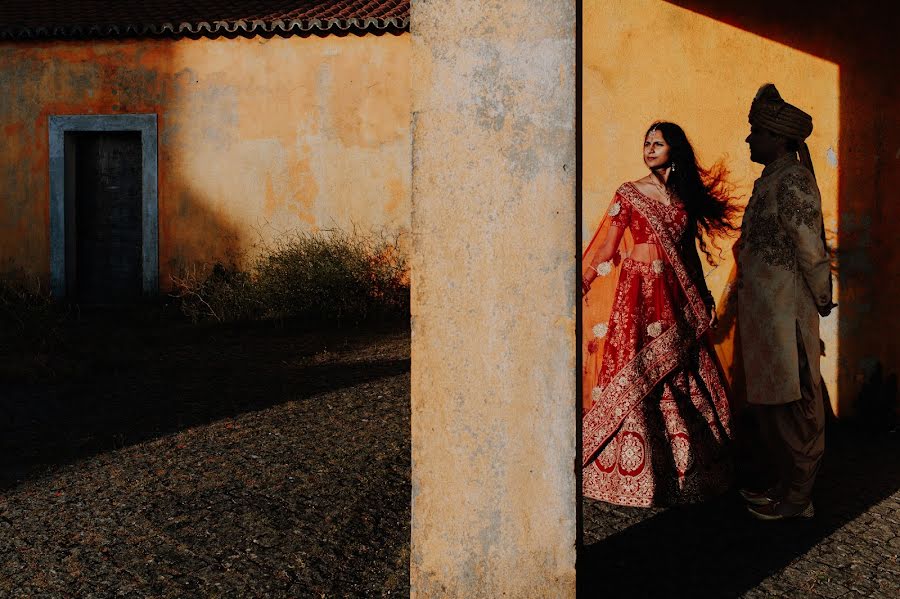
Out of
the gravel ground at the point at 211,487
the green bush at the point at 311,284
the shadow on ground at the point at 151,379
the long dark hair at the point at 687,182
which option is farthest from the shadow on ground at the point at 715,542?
the green bush at the point at 311,284

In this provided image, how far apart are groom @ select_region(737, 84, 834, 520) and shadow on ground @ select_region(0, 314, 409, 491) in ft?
10.9

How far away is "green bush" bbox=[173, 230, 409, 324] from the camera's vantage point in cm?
951

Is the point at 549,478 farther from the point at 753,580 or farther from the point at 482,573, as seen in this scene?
the point at 753,580

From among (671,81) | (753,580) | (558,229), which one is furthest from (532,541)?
(671,81)

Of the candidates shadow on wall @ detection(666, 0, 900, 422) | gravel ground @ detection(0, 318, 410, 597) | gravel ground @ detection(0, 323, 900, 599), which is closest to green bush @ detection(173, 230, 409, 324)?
gravel ground @ detection(0, 318, 410, 597)

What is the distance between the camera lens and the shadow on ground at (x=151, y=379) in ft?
16.9

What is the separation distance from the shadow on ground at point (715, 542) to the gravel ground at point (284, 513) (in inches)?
0.4

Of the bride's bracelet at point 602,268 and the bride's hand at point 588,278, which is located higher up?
the bride's bracelet at point 602,268

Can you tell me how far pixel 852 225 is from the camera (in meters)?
5.36

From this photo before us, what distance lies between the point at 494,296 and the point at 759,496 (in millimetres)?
2206

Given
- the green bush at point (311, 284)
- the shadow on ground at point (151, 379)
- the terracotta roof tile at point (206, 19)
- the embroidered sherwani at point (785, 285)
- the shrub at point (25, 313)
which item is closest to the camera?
the embroidered sherwani at point (785, 285)

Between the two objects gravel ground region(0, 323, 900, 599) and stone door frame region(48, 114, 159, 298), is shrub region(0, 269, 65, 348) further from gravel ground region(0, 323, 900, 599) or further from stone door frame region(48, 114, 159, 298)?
gravel ground region(0, 323, 900, 599)

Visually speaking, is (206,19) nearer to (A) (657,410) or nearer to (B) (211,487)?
(B) (211,487)

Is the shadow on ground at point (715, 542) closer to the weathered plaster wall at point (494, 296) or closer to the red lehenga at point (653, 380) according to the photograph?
the red lehenga at point (653, 380)
